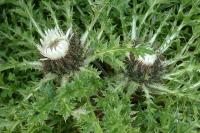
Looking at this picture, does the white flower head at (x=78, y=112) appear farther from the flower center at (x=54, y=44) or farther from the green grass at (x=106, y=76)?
the flower center at (x=54, y=44)

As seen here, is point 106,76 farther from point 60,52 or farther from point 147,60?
point 60,52

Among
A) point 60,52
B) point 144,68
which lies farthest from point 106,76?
point 60,52

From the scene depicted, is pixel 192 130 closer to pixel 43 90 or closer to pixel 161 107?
pixel 161 107

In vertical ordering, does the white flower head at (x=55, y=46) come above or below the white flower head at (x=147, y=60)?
above

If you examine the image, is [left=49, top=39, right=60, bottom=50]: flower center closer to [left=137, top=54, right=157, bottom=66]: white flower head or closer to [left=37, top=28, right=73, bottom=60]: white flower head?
[left=37, top=28, right=73, bottom=60]: white flower head

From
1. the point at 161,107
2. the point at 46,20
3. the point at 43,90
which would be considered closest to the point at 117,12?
the point at 46,20

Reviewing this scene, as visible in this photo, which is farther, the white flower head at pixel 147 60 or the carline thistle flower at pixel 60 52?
the white flower head at pixel 147 60

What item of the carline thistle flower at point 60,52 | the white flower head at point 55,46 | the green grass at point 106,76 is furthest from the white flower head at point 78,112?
the white flower head at point 55,46
